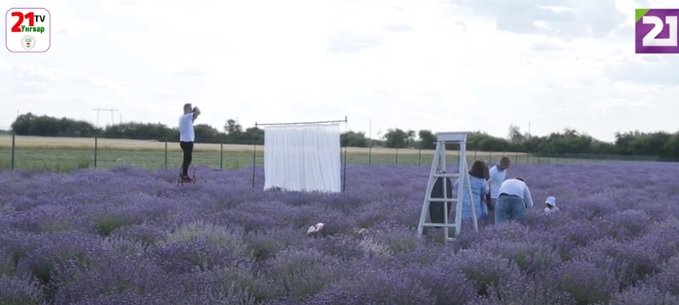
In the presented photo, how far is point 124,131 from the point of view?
6406 centimetres

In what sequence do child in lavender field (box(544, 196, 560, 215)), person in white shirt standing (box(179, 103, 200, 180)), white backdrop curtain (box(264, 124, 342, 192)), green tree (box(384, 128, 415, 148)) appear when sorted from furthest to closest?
green tree (box(384, 128, 415, 148)) → white backdrop curtain (box(264, 124, 342, 192)) → person in white shirt standing (box(179, 103, 200, 180)) → child in lavender field (box(544, 196, 560, 215))

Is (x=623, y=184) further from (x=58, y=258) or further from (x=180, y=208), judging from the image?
(x=58, y=258)

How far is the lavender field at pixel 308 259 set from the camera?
5.38 m

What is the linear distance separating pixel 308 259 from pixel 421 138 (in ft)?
239

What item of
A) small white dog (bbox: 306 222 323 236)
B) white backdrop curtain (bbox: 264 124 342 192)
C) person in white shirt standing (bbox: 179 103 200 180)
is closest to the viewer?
small white dog (bbox: 306 222 323 236)

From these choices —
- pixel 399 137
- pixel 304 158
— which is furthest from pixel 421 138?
pixel 304 158

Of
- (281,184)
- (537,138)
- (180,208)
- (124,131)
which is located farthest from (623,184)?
(537,138)

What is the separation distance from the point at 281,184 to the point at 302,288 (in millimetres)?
9347

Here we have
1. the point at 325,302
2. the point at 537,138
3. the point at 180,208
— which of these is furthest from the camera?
the point at 537,138

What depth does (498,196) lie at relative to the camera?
1046cm

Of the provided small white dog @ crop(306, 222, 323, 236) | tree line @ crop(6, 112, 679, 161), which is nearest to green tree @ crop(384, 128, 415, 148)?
tree line @ crop(6, 112, 679, 161)

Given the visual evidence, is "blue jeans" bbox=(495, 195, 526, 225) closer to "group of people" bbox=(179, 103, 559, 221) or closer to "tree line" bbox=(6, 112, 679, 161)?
"group of people" bbox=(179, 103, 559, 221)

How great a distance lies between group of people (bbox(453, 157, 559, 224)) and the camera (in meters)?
10.2

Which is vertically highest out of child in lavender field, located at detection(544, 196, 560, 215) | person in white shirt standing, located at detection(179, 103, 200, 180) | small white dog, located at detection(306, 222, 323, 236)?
person in white shirt standing, located at detection(179, 103, 200, 180)
